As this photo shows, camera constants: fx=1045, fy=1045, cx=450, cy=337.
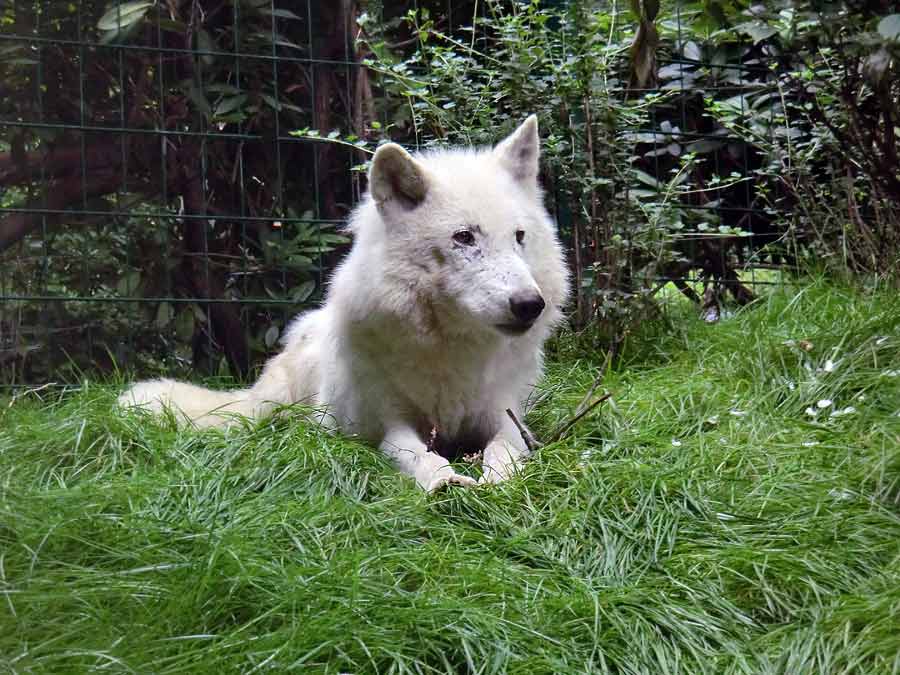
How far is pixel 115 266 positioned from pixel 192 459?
89.4 inches

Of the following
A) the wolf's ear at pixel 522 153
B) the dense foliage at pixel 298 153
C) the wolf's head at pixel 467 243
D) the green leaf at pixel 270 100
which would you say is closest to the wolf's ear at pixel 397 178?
the wolf's head at pixel 467 243

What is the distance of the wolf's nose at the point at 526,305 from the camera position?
11.9 feet

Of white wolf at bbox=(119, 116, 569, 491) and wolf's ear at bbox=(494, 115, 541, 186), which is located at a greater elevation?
wolf's ear at bbox=(494, 115, 541, 186)

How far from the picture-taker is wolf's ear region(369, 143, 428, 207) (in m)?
3.95

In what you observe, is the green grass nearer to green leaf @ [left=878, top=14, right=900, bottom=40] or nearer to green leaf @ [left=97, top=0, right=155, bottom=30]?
green leaf @ [left=878, top=14, right=900, bottom=40]

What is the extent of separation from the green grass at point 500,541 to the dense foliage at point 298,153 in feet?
4.08

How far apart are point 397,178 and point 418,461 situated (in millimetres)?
1088

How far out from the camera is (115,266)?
5605mm

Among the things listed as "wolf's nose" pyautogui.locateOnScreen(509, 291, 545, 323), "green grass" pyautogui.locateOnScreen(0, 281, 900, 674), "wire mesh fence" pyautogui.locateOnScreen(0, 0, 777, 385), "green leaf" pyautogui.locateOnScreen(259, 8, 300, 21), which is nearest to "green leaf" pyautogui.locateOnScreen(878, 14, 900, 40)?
"green grass" pyautogui.locateOnScreen(0, 281, 900, 674)

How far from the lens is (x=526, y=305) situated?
11.9 feet

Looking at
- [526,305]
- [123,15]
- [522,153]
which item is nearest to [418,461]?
[526,305]

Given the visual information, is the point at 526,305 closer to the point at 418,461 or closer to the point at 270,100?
the point at 418,461

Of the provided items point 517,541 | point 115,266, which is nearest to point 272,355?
point 115,266

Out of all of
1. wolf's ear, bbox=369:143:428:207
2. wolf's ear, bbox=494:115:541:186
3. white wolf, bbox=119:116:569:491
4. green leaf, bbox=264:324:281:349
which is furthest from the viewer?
green leaf, bbox=264:324:281:349
